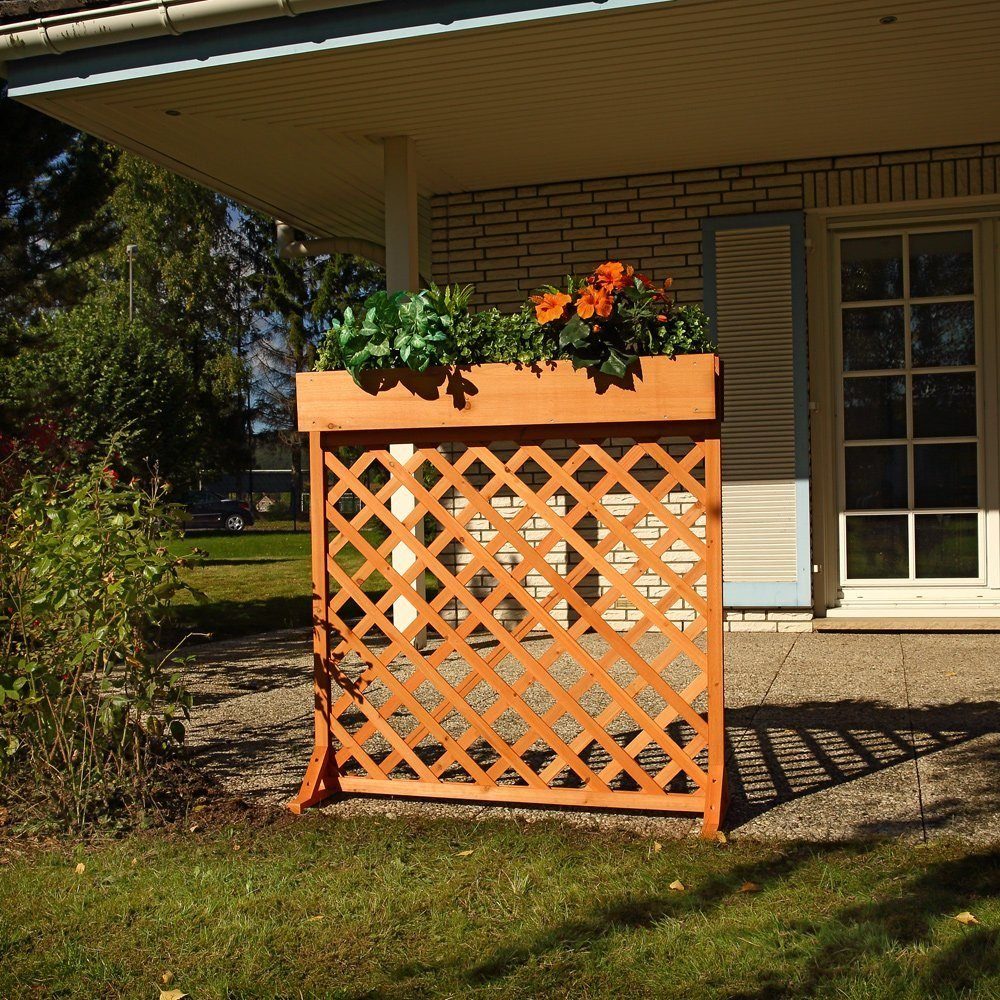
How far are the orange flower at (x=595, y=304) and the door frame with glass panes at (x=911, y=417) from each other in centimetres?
431

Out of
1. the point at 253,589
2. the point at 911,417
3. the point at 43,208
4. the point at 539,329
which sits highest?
the point at 43,208

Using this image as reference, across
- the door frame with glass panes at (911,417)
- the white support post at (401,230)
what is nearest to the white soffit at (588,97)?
the white support post at (401,230)

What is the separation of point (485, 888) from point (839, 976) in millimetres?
925

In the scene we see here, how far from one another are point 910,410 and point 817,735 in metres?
3.32

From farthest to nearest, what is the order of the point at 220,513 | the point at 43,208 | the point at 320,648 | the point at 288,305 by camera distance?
the point at 220,513 → the point at 288,305 → the point at 43,208 → the point at 320,648

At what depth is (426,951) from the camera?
8.37 ft

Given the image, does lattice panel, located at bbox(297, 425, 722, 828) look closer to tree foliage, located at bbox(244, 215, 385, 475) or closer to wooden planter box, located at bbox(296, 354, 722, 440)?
wooden planter box, located at bbox(296, 354, 722, 440)

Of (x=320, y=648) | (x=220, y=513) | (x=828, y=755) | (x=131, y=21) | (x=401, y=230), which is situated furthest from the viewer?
(x=220, y=513)

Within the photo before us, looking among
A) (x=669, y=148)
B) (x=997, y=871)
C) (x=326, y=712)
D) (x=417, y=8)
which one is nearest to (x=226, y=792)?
(x=326, y=712)

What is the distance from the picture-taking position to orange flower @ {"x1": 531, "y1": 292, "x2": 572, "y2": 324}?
3.31 m

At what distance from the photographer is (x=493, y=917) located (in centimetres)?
271

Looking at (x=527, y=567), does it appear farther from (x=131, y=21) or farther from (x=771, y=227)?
(x=771, y=227)

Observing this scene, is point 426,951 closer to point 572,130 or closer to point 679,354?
point 679,354

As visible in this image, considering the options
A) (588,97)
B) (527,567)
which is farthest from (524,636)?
(588,97)
